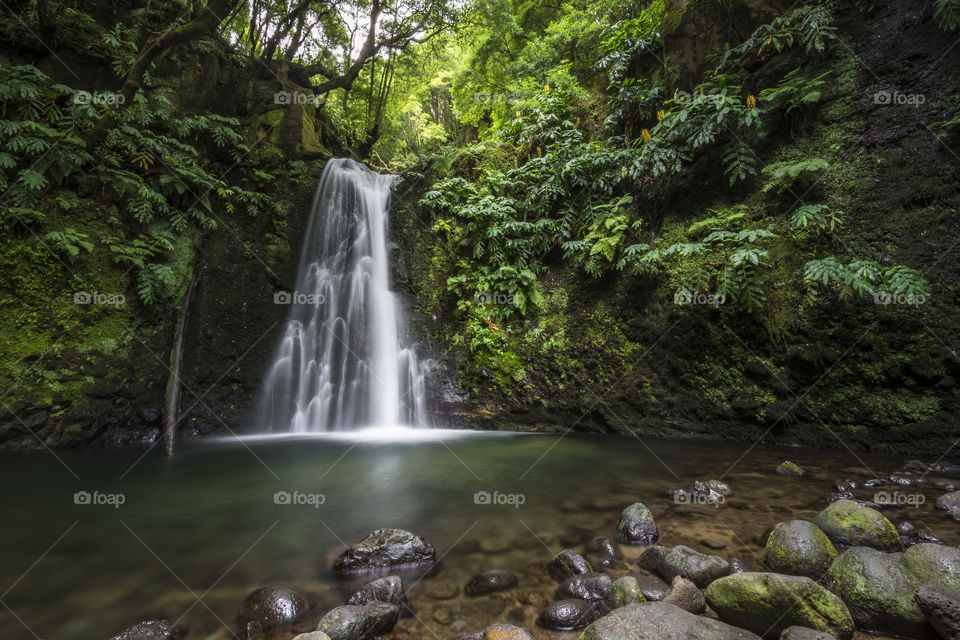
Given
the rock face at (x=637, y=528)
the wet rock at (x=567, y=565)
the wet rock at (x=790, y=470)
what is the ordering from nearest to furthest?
the wet rock at (x=567, y=565), the rock face at (x=637, y=528), the wet rock at (x=790, y=470)

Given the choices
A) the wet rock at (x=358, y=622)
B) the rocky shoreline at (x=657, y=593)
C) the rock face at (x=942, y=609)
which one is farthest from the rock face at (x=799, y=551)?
the wet rock at (x=358, y=622)

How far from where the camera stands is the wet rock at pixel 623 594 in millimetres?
2117

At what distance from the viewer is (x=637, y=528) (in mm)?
2941

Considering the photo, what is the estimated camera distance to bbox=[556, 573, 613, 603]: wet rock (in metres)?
2.24

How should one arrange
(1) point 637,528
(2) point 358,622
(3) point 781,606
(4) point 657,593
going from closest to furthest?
(3) point 781,606, (2) point 358,622, (4) point 657,593, (1) point 637,528

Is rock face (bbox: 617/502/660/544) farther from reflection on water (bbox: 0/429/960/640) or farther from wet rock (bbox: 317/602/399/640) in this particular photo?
wet rock (bbox: 317/602/399/640)

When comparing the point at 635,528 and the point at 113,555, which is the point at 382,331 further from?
the point at 635,528

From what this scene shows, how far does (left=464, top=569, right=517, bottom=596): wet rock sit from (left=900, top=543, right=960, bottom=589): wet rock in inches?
85.8

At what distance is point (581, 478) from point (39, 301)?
28.4 feet

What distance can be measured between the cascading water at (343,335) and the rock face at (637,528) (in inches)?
206

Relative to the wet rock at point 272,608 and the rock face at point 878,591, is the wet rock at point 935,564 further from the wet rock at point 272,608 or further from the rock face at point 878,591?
the wet rock at point 272,608

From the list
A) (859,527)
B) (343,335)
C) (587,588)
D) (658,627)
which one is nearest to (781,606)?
(658,627)

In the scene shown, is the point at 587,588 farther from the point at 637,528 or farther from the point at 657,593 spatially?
the point at 637,528

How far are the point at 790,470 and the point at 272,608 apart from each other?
508cm
